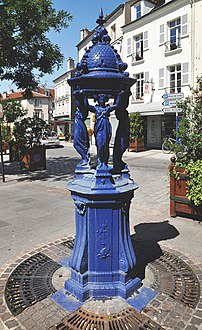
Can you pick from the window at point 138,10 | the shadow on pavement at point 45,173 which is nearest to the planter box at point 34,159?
the shadow on pavement at point 45,173

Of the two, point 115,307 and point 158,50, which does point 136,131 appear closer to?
point 158,50

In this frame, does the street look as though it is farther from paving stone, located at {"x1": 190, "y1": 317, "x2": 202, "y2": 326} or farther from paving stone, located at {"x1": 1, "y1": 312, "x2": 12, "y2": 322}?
paving stone, located at {"x1": 190, "y1": 317, "x2": 202, "y2": 326}

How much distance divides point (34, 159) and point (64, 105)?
28861mm

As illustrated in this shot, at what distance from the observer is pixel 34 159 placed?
1232cm

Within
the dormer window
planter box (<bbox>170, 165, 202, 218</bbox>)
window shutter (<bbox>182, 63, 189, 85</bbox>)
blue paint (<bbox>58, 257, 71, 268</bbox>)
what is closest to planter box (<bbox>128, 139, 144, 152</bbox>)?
window shutter (<bbox>182, 63, 189, 85</bbox>)

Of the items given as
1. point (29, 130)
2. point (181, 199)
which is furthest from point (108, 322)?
point (29, 130)

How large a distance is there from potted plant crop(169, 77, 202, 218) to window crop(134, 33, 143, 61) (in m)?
17.4

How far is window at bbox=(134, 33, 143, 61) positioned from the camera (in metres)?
21.8

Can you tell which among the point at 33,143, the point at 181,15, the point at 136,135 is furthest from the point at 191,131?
the point at 181,15

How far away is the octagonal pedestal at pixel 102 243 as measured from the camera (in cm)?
308

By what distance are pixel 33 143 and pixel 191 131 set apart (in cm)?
870

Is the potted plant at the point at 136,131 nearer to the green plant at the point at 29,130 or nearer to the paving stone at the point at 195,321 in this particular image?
the green plant at the point at 29,130

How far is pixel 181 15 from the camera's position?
1808 centimetres

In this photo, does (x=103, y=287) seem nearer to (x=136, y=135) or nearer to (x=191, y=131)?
(x=191, y=131)
